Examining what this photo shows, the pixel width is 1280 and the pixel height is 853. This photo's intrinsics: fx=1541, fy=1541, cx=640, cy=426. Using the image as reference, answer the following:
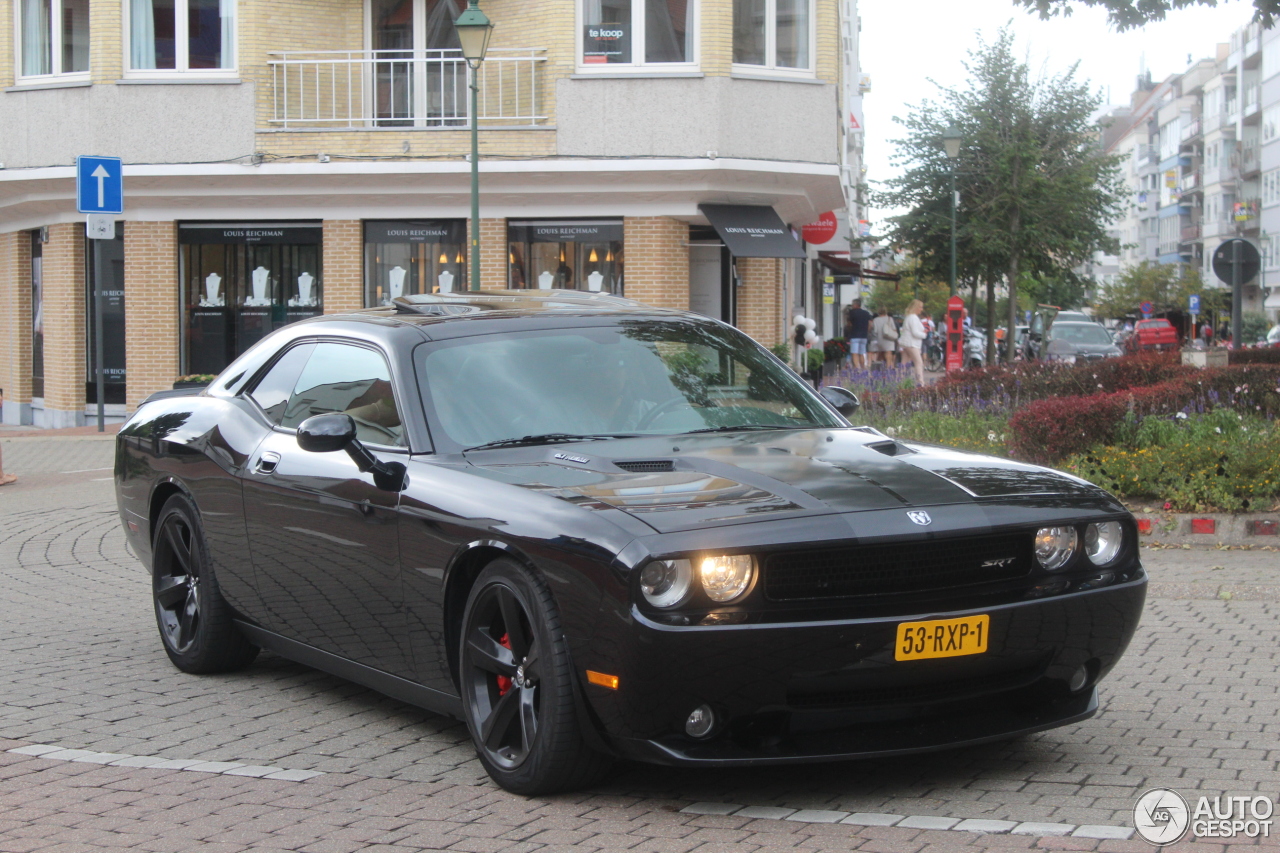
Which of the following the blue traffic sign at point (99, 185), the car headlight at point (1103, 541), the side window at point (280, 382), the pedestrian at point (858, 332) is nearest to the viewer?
the car headlight at point (1103, 541)

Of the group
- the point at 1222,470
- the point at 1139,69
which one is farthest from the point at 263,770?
the point at 1139,69

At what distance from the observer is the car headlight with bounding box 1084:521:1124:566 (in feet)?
15.0

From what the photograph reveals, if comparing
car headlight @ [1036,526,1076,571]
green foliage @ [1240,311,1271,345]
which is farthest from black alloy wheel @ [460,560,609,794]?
green foliage @ [1240,311,1271,345]

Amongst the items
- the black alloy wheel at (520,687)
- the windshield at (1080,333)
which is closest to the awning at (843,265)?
the windshield at (1080,333)

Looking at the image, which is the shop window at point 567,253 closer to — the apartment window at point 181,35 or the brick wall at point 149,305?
the apartment window at point 181,35

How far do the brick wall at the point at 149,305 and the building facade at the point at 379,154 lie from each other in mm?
37

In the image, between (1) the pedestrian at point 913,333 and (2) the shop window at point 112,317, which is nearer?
(2) the shop window at point 112,317

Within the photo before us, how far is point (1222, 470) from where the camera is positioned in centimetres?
1045

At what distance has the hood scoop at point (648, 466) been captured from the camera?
460cm

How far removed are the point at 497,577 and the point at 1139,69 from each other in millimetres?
172919

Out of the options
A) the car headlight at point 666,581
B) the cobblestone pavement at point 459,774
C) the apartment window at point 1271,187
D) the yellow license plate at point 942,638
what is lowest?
the cobblestone pavement at point 459,774

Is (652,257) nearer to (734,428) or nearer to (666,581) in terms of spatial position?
(734,428)

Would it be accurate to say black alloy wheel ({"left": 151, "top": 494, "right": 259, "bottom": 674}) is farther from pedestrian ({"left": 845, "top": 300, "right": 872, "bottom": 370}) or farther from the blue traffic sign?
pedestrian ({"left": 845, "top": 300, "right": 872, "bottom": 370})

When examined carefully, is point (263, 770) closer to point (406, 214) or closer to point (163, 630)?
point (163, 630)
